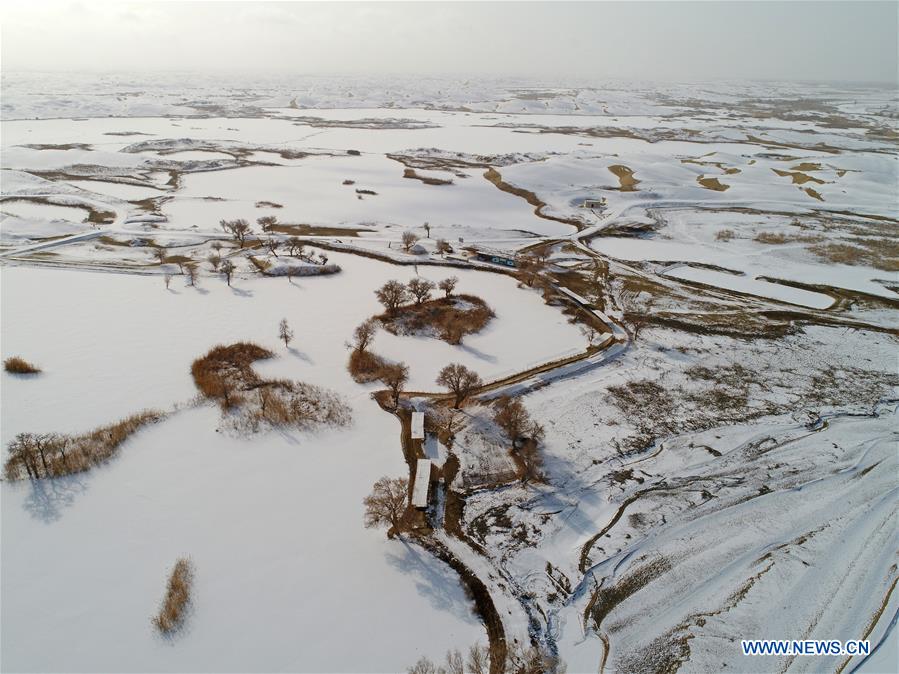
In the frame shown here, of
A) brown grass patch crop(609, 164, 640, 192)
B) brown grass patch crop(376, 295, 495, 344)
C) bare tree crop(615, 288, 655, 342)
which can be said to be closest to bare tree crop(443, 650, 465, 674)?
brown grass patch crop(376, 295, 495, 344)

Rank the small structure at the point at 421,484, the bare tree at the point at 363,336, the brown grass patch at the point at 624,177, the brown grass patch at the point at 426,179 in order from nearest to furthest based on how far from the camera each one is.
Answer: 1. the small structure at the point at 421,484
2. the bare tree at the point at 363,336
3. the brown grass patch at the point at 426,179
4. the brown grass patch at the point at 624,177

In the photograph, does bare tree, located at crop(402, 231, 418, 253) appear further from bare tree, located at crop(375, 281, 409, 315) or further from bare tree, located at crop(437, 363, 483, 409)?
bare tree, located at crop(437, 363, 483, 409)

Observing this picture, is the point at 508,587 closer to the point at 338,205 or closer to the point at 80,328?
the point at 80,328

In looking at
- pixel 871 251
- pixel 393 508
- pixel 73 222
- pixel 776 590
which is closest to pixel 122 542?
pixel 393 508

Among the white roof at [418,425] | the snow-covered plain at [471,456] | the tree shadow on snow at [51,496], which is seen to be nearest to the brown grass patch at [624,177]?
the snow-covered plain at [471,456]

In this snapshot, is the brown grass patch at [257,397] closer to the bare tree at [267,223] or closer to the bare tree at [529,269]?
the bare tree at [529,269]

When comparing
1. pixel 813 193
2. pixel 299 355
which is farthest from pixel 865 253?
pixel 299 355
